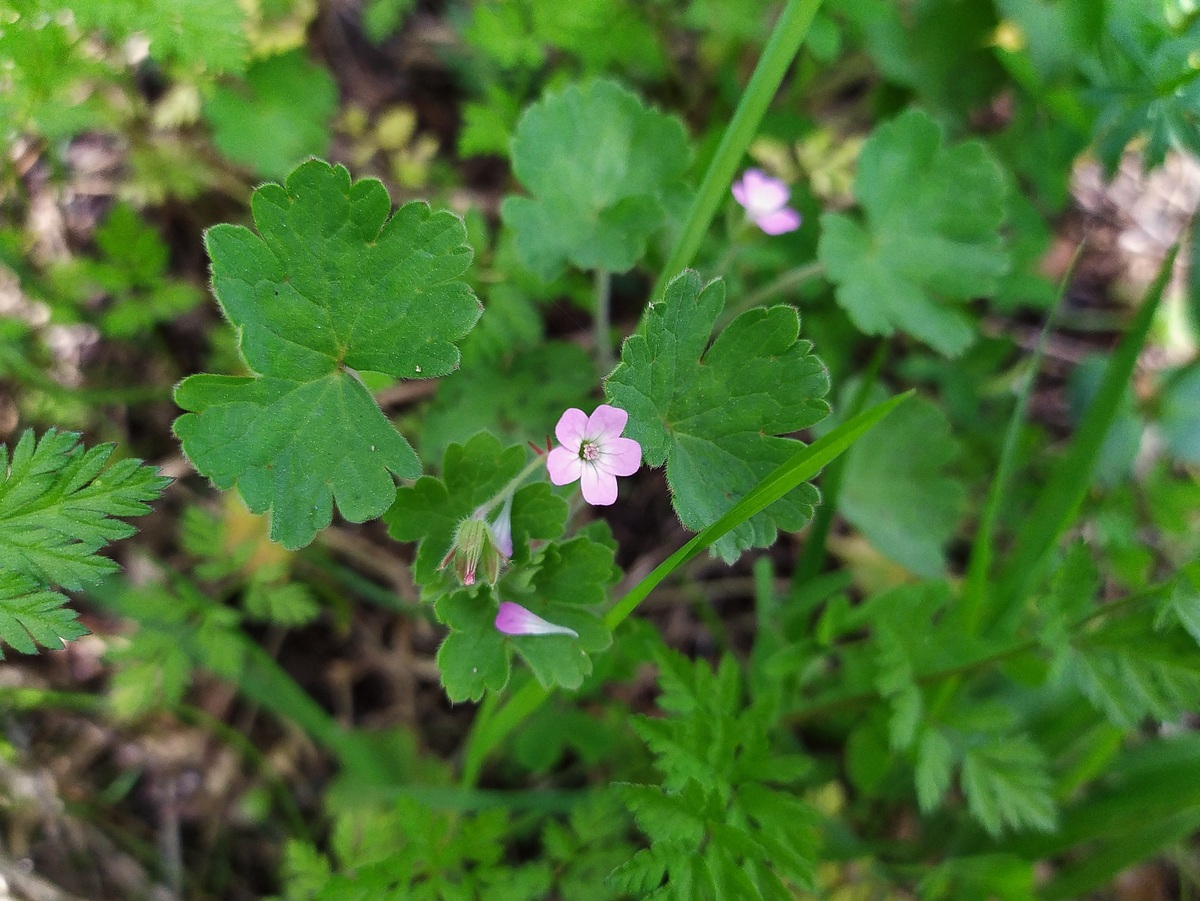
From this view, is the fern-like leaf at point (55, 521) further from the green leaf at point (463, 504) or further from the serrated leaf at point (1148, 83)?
the serrated leaf at point (1148, 83)

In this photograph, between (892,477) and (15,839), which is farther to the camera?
(892,477)

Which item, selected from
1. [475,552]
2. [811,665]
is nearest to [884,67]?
[811,665]

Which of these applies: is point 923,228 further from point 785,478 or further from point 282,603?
point 282,603

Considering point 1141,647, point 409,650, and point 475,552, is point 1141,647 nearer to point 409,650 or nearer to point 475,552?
point 475,552

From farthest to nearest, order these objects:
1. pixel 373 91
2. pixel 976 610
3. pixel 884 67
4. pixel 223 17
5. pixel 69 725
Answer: pixel 373 91 < pixel 884 67 < pixel 69 725 < pixel 976 610 < pixel 223 17

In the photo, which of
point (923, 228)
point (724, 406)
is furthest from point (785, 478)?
point (923, 228)
